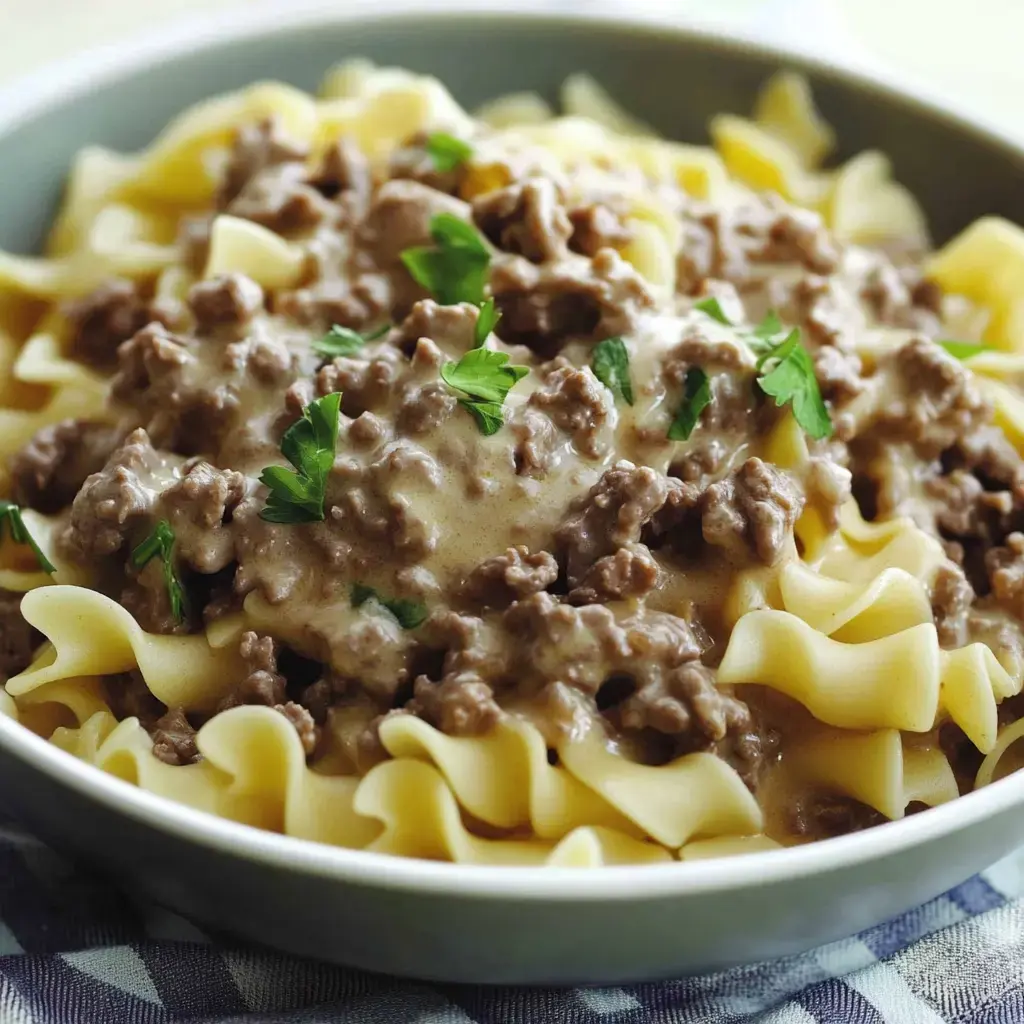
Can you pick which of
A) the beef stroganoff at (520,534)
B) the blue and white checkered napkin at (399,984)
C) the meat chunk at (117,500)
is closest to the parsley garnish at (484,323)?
the beef stroganoff at (520,534)

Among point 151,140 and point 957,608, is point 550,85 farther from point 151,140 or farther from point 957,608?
point 957,608

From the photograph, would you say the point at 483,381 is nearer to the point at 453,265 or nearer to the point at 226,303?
the point at 453,265

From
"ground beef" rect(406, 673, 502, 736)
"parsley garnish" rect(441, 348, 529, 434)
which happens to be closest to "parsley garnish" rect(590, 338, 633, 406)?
"parsley garnish" rect(441, 348, 529, 434)

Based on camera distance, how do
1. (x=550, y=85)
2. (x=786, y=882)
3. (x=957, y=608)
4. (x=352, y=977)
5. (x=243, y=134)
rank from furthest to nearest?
(x=550, y=85)
(x=243, y=134)
(x=957, y=608)
(x=352, y=977)
(x=786, y=882)

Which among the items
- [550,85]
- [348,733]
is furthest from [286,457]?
[550,85]

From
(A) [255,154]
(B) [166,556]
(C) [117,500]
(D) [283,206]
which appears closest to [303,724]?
(B) [166,556]

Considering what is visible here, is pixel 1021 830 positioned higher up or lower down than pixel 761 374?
lower down

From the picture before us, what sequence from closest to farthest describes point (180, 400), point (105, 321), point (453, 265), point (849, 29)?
point (180, 400) → point (453, 265) → point (105, 321) → point (849, 29)
